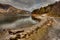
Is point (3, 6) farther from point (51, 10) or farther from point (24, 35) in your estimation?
point (24, 35)

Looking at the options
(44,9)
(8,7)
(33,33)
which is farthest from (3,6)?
(33,33)

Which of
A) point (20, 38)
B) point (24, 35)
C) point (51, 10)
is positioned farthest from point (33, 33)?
point (51, 10)

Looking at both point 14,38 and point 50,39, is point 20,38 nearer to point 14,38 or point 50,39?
point 14,38

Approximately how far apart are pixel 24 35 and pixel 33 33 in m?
1.35

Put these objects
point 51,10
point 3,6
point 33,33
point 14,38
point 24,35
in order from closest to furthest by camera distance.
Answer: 1. point 14,38
2. point 24,35
3. point 33,33
4. point 51,10
5. point 3,6

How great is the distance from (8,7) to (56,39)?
5788 centimetres

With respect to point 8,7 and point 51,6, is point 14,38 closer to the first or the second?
point 51,6

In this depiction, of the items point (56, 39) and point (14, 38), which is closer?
point (14, 38)

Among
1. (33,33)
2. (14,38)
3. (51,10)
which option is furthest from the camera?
(51,10)

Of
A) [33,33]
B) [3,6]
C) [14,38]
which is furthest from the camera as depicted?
[3,6]

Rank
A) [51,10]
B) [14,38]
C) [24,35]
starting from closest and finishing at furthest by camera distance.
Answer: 1. [14,38]
2. [24,35]
3. [51,10]

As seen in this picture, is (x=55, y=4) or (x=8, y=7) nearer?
(x=55, y=4)

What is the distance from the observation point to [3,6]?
222 ft

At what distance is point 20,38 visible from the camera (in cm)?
1073
